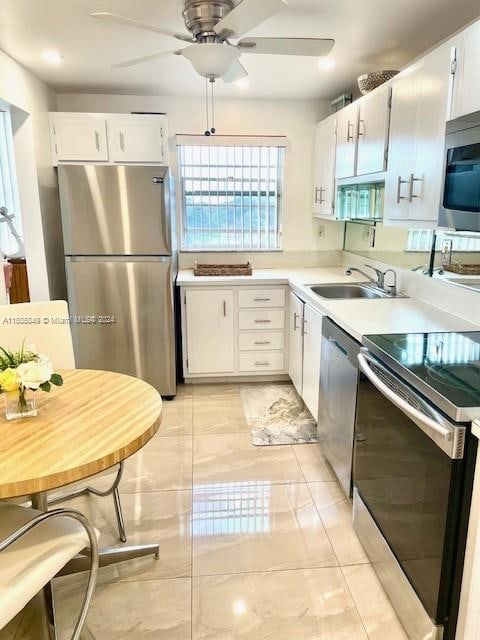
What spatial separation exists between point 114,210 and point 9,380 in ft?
6.83

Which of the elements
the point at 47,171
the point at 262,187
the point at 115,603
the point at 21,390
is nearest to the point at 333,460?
the point at 115,603

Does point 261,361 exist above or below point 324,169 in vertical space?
below

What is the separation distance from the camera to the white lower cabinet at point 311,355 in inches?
109

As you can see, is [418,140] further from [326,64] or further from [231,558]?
[231,558]

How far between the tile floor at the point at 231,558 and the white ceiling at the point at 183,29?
2361 millimetres

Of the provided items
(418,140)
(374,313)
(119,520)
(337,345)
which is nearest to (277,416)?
(337,345)

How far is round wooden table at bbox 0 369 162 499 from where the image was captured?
1.22 metres

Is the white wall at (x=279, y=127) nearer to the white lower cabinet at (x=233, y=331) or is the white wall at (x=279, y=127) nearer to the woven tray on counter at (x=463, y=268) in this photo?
the white lower cabinet at (x=233, y=331)

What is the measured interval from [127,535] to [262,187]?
305 centimetres

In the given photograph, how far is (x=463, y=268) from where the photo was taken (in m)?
2.30

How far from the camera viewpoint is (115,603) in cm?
173

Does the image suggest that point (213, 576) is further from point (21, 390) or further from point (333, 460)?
point (21, 390)

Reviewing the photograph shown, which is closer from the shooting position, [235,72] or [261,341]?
[235,72]

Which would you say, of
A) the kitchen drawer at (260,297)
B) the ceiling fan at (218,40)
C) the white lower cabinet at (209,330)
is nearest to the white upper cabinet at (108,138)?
the white lower cabinet at (209,330)
